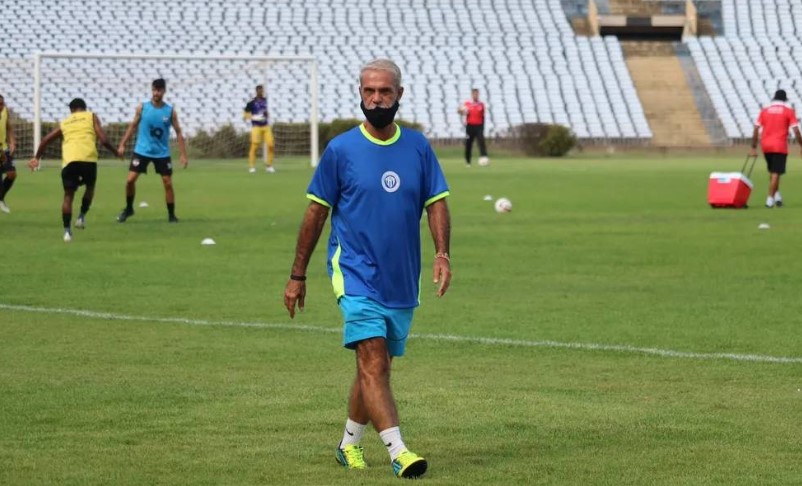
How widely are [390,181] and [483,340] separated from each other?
4.60m

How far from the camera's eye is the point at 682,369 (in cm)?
983

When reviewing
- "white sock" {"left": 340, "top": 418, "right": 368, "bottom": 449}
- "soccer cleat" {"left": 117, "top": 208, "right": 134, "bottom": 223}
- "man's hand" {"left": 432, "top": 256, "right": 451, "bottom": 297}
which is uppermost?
"man's hand" {"left": 432, "top": 256, "right": 451, "bottom": 297}

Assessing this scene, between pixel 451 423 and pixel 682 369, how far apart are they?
94.0 inches

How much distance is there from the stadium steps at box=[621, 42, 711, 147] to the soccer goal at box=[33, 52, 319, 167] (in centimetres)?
1329

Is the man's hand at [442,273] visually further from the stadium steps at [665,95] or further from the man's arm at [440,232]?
the stadium steps at [665,95]

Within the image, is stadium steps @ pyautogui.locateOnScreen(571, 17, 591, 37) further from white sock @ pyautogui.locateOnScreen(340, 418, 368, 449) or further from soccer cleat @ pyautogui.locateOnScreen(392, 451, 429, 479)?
soccer cleat @ pyautogui.locateOnScreen(392, 451, 429, 479)

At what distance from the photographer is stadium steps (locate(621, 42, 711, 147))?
59219mm

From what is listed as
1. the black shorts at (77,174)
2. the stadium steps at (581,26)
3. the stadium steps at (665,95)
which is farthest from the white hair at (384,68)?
the stadium steps at (581,26)

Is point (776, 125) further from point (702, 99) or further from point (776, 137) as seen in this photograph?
point (702, 99)

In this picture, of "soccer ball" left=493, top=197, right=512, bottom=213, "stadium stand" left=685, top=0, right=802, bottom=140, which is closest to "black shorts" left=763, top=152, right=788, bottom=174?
"soccer ball" left=493, top=197, right=512, bottom=213

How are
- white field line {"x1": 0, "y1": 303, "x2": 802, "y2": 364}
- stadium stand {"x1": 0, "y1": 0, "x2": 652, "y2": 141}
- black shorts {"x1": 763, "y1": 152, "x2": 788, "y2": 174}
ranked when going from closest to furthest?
1. white field line {"x1": 0, "y1": 303, "x2": 802, "y2": 364}
2. black shorts {"x1": 763, "y1": 152, "x2": 788, "y2": 174}
3. stadium stand {"x1": 0, "y1": 0, "x2": 652, "y2": 141}

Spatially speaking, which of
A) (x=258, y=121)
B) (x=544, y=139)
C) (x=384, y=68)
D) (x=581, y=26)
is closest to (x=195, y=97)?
(x=544, y=139)

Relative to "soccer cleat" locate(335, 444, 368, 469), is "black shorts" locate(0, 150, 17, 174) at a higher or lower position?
lower

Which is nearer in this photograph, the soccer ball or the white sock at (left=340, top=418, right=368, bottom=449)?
the white sock at (left=340, top=418, right=368, bottom=449)
